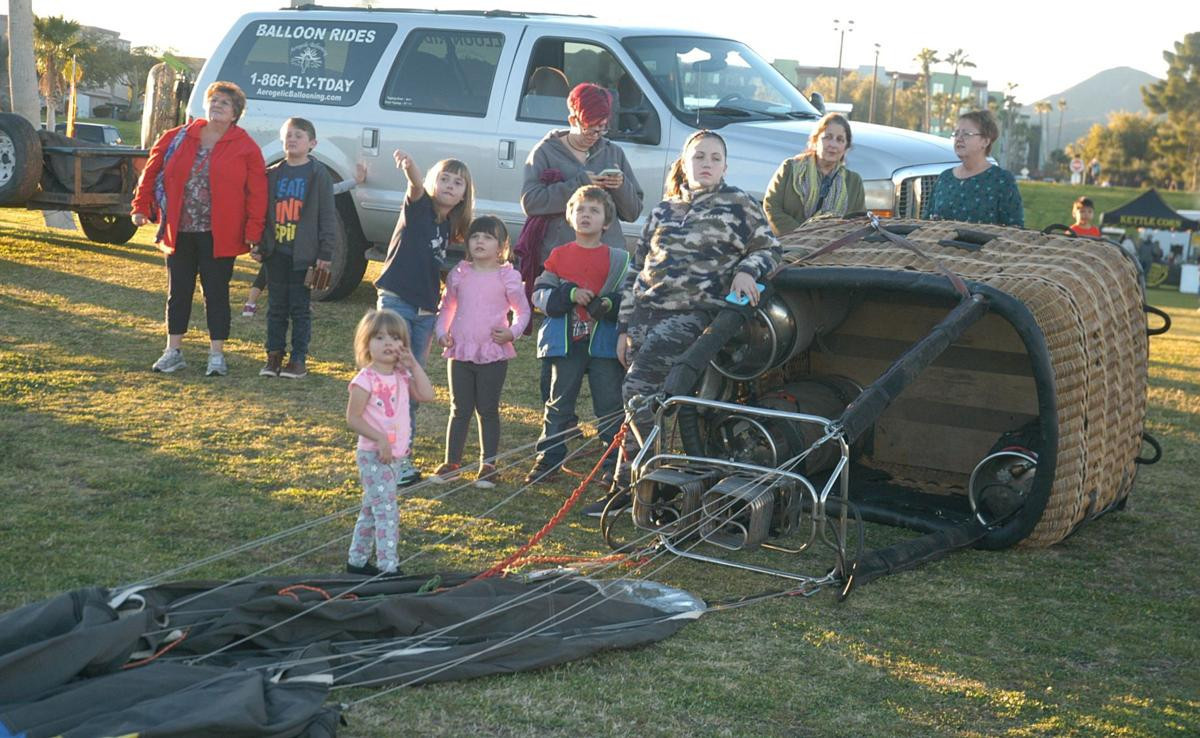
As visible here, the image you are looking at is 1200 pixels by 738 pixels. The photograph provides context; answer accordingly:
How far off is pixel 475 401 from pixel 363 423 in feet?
5.24

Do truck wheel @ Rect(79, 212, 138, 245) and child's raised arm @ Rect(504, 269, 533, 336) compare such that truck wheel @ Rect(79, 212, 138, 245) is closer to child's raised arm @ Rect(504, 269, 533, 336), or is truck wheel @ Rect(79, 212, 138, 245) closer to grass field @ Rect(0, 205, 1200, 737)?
grass field @ Rect(0, 205, 1200, 737)

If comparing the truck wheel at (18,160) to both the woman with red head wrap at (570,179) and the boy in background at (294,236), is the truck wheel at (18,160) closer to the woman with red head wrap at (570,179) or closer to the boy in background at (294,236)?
the boy in background at (294,236)

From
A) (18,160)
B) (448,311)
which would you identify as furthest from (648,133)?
(18,160)

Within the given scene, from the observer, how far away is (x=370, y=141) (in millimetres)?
11383

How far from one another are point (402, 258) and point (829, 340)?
215 cm

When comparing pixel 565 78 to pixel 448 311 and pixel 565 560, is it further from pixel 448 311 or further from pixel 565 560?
pixel 565 560

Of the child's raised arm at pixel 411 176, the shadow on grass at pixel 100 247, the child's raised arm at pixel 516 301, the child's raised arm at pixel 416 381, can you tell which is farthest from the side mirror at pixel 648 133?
the shadow on grass at pixel 100 247

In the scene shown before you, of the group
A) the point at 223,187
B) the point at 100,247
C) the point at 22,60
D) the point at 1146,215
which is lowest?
the point at 100,247

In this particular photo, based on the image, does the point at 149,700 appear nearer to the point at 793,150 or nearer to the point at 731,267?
the point at 731,267

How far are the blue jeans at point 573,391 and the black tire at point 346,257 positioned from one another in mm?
5238

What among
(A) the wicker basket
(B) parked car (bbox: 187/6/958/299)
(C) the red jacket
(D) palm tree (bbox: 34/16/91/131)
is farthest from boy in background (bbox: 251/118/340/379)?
(D) palm tree (bbox: 34/16/91/131)

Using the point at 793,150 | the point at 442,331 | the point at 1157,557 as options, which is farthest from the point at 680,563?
the point at 793,150

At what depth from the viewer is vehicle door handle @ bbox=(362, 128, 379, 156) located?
37.3 ft

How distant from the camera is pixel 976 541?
591 centimetres
